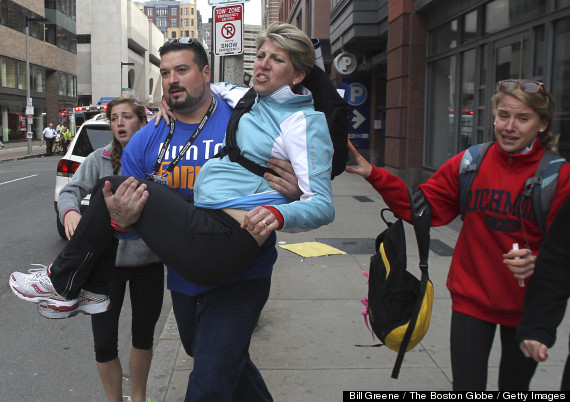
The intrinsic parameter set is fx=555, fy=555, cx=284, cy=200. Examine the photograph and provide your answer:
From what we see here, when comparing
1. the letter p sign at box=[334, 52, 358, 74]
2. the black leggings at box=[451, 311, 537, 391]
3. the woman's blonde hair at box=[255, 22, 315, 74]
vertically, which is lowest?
the black leggings at box=[451, 311, 537, 391]

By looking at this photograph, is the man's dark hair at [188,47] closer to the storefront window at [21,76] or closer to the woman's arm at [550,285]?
the woman's arm at [550,285]

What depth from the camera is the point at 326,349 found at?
4293mm

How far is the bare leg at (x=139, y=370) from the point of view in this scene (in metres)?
3.26

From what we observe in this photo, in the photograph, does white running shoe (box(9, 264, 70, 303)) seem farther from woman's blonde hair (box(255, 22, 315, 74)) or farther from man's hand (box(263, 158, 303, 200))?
woman's blonde hair (box(255, 22, 315, 74))

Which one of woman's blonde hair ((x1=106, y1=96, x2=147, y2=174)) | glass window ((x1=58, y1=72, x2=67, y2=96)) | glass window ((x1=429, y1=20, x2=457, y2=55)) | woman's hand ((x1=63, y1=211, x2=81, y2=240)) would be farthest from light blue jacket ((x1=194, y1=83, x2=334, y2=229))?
glass window ((x1=58, y1=72, x2=67, y2=96))

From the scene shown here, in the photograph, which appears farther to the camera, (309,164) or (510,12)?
(510,12)

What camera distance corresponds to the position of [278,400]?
11.5 ft

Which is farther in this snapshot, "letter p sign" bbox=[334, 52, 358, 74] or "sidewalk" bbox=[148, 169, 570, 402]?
"letter p sign" bbox=[334, 52, 358, 74]

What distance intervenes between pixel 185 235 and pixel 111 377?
1338 mm

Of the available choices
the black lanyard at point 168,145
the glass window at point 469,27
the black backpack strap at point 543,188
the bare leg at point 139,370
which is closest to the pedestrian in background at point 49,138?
the glass window at point 469,27

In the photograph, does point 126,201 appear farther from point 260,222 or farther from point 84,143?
point 84,143

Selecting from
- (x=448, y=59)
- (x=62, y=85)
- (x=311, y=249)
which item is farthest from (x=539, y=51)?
(x=62, y=85)

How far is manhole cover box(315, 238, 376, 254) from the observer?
7.65m

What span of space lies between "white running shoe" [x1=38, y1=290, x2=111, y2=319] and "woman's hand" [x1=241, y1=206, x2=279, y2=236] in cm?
102
